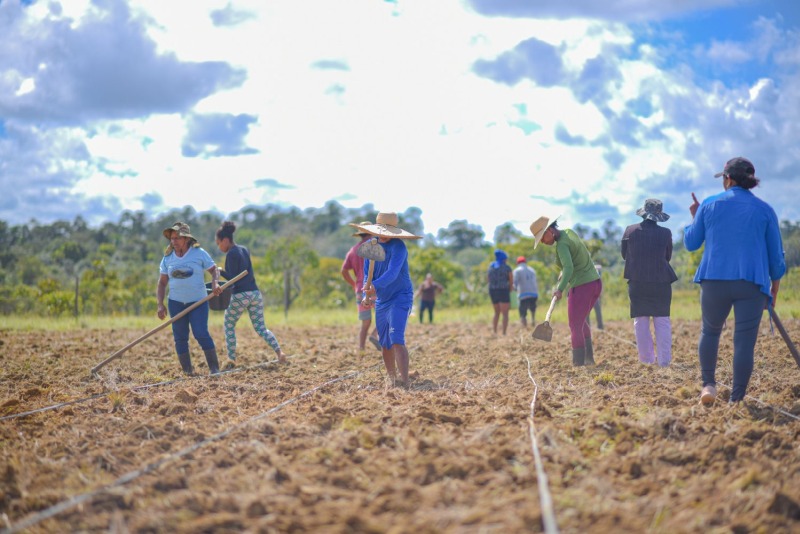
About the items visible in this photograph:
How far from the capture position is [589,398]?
6672mm

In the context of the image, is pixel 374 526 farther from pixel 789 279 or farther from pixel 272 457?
pixel 789 279

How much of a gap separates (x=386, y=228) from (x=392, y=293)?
2.21 feet

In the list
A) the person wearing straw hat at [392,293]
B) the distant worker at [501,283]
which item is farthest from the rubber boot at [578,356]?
the distant worker at [501,283]

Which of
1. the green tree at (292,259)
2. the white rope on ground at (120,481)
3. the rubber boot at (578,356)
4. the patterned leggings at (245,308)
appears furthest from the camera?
the green tree at (292,259)

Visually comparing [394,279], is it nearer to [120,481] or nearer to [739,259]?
[739,259]

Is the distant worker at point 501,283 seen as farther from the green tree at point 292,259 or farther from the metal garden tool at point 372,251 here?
the green tree at point 292,259

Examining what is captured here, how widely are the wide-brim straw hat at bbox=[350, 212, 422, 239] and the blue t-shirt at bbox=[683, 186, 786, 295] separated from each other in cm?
257

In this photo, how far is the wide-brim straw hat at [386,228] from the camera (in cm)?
733

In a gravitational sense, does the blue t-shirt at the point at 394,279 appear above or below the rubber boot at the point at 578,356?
above

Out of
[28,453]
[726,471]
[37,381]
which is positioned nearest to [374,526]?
[726,471]

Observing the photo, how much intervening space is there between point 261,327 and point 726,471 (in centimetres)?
623

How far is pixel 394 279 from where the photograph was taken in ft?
23.8

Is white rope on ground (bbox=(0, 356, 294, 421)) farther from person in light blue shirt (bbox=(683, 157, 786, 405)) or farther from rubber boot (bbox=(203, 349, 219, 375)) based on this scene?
person in light blue shirt (bbox=(683, 157, 786, 405))

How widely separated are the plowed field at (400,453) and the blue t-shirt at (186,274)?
3.15 feet
